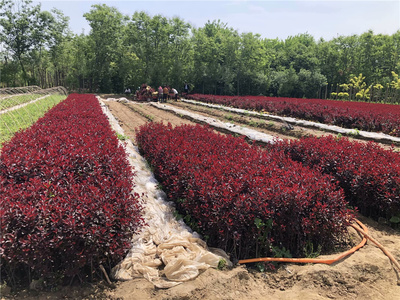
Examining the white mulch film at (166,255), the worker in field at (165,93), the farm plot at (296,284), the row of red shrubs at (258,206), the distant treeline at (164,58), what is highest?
the distant treeline at (164,58)

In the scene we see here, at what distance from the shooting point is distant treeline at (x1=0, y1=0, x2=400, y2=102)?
1410 inches

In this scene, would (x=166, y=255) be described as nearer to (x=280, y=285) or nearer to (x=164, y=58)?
(x=280, y=285)

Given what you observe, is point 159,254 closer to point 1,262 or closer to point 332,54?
point 1,262

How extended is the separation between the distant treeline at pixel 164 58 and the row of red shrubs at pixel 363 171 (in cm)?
3158

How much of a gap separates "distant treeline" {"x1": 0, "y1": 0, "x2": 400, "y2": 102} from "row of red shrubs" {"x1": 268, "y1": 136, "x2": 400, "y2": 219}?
3158 cm

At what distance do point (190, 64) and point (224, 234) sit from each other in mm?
36185

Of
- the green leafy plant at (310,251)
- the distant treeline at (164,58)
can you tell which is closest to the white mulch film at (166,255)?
the green leafy plant at (310,251)

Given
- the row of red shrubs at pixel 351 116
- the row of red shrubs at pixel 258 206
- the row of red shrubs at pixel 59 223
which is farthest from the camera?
the row of red shrubs at pixel 351 116

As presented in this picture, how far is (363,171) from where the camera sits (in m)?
4.57

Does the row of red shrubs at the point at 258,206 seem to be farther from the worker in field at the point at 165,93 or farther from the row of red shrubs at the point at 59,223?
the worker in field at the point at 165,93

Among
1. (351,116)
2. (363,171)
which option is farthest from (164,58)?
(363,171)

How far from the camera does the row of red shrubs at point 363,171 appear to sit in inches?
169

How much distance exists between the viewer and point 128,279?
291 centimetres

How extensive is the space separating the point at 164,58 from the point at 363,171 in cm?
3444
